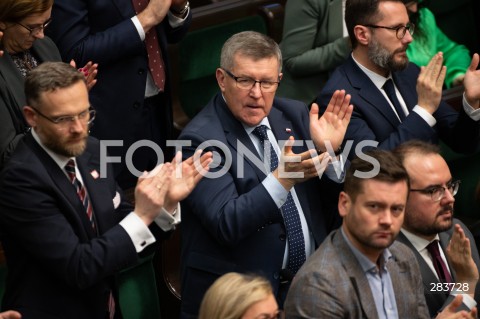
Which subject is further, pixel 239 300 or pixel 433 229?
pixel 433 229

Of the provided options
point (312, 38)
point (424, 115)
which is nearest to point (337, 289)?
point (424, 115)

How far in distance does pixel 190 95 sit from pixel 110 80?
597mm

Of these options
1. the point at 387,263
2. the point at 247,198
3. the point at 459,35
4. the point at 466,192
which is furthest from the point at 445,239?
the point at 459,35

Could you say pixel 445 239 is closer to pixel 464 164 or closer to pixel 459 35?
pixel 464 164

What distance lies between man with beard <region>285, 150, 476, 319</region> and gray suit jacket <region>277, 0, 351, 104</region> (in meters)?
1.01

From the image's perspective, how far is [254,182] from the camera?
2.28 metres

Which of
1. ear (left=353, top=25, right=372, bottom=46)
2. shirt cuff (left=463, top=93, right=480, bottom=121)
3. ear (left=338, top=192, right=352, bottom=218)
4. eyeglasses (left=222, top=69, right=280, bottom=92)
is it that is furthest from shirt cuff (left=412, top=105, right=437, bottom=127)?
ear (left=338, top=192, right=352, bottom=218)

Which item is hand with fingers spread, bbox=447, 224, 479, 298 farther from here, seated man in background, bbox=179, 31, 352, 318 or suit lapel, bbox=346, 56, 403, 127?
suit lapel, bbox=346, 56, 403, 127

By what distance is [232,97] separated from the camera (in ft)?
7.62

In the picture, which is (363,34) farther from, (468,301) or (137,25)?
(468,301)

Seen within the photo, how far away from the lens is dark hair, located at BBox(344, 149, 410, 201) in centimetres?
206

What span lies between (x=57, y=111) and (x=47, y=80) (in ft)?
0.22

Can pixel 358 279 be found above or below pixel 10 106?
below

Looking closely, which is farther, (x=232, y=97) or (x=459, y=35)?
(x=459, y=35)
